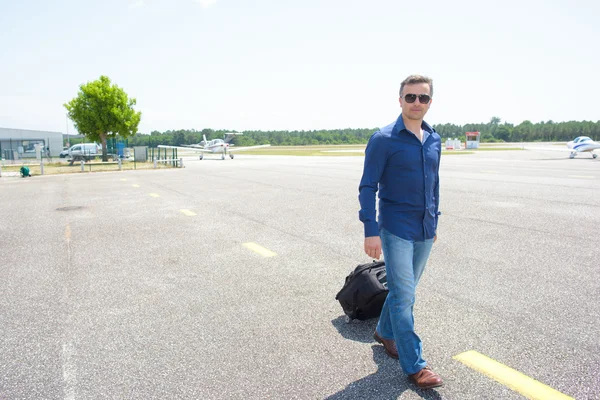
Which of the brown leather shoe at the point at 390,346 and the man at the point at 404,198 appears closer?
the man at the point at 404,198

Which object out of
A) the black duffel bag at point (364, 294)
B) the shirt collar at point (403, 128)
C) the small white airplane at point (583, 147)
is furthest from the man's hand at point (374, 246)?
the small white airplane at point (583, 147)

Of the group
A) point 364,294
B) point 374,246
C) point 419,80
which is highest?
point 419,80

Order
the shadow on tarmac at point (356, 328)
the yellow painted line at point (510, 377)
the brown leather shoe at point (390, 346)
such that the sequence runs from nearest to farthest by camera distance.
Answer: the yellow painted line at point (510, 377)
the brown leather shoe at point (390, 346)
the shadow on tarmac at point (356, 328)

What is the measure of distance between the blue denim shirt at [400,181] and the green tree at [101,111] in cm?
4325

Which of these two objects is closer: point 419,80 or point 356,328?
point 419,80

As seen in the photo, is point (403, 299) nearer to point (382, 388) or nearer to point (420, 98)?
point (382, 388)

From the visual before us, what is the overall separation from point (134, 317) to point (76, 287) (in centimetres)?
136

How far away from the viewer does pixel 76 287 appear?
195 inches

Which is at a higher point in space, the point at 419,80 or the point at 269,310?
the point at 419,80

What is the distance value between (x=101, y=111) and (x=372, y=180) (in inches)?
1736

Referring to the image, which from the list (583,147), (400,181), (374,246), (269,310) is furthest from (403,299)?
(583,147)

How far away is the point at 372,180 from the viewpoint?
292 centimetres

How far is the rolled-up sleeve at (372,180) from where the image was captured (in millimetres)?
2887

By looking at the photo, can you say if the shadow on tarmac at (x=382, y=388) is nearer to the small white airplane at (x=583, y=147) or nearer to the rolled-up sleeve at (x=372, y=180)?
the rolled-up sleeve at (x=372, y=180)
